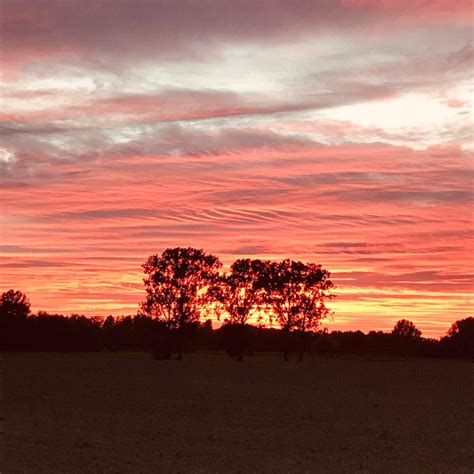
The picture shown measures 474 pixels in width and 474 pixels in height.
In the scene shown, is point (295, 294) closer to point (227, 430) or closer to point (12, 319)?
point (12, 319)

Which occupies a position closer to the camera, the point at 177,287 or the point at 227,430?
the point at 227,430

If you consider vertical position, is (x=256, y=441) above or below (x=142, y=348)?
below

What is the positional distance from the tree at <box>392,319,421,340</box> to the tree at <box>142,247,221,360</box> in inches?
3733

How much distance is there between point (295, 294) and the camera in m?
101

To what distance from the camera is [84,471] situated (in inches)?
648

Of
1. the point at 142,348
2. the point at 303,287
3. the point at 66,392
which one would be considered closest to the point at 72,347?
the point at 142,348

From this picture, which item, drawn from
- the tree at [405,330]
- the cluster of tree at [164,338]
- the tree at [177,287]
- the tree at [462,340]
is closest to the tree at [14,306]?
the cluster of tree at [164,338]

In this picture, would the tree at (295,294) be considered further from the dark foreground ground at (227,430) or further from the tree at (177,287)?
the dark foreground ground at (227,430)

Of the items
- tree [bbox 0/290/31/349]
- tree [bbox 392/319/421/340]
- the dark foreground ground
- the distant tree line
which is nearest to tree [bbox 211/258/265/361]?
the distant tree line

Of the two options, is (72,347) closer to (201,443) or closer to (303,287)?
(303,287)

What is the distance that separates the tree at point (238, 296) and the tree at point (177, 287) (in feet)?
7.61

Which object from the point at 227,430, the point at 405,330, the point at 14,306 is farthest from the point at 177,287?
the point at 405,330

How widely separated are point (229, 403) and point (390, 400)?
8871 millimetres

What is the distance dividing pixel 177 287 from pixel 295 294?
15.5m
